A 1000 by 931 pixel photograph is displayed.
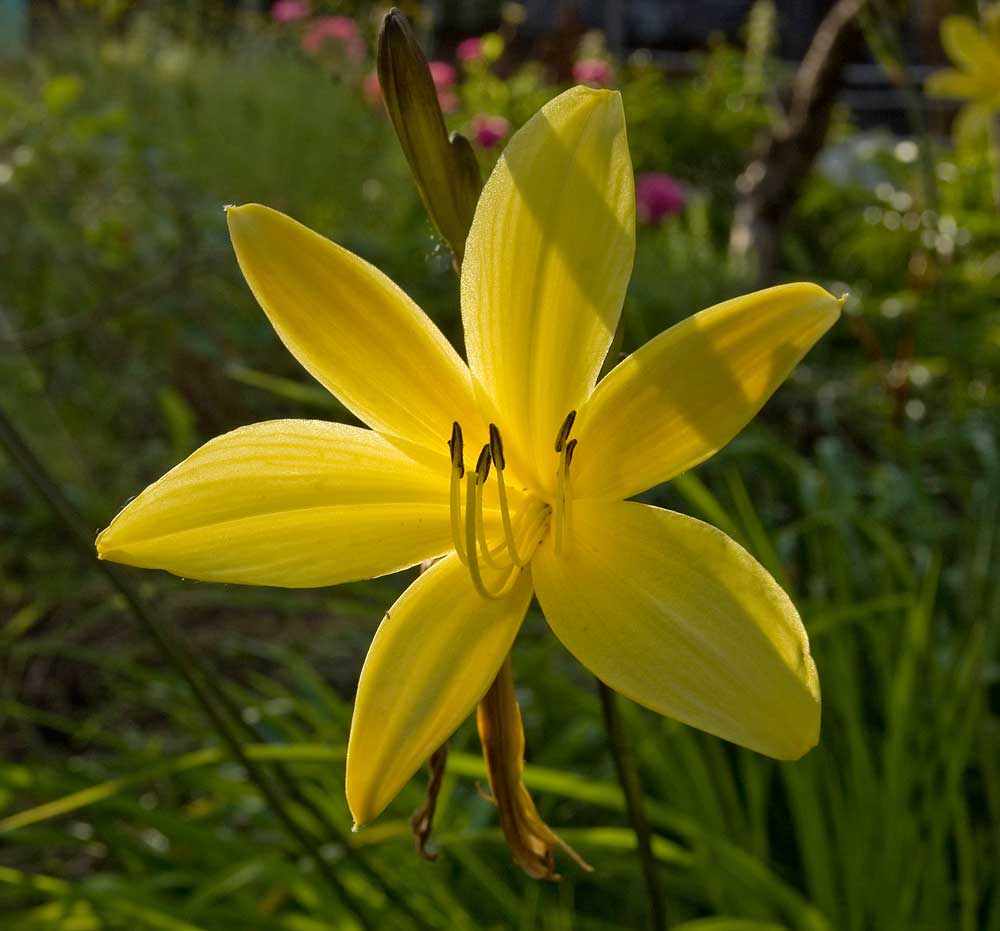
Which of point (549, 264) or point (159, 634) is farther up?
point (549, 264)

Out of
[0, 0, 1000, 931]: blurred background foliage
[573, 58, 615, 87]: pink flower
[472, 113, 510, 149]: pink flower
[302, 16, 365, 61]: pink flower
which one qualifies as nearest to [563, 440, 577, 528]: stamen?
[0, 0, 1000, 931]: blurred background foliage

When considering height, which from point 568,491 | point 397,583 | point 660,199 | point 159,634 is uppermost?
point 568,491

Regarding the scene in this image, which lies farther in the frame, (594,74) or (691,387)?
(594,74)

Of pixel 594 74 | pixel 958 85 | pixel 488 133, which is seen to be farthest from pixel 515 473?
pixel 594 74

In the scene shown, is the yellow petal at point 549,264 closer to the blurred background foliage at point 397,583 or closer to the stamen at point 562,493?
the stamen at point 562,493

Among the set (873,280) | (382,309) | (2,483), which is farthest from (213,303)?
(382,309)

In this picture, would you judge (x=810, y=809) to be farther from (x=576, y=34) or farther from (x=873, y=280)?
(x=576, y=34)

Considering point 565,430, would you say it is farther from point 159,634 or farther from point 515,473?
point 159,634
